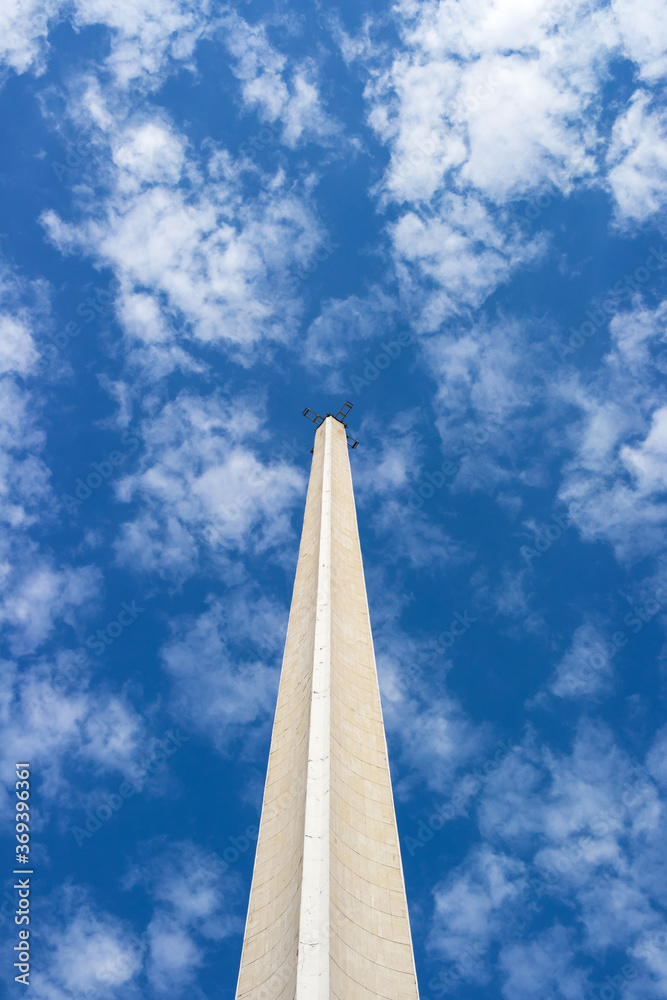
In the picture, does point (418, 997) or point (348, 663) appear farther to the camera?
point (348, 663)

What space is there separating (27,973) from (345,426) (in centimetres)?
3968

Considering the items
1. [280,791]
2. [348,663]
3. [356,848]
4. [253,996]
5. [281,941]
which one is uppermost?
[348,663]

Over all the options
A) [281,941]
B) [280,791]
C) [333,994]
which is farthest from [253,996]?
[280,791]

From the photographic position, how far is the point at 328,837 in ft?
52.8

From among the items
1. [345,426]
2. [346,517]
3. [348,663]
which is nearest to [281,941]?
[348,663]

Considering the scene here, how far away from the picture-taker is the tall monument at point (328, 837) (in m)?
14.2

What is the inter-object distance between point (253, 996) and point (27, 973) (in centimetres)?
1253

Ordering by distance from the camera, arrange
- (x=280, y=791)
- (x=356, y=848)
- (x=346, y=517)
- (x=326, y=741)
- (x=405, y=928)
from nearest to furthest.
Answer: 1. (x=405, y=928)
2. (x=356, y=848)
3. (x=326, y=741)
4. (x=280, y=791)
5. (x=346, y=517)

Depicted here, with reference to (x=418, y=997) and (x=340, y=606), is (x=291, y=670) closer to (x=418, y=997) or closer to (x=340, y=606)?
(x=340, y=606)

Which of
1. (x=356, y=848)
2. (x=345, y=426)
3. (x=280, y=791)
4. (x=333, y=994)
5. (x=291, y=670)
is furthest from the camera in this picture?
(x=345, y=426)

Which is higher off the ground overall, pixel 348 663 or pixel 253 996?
pixel 348 663

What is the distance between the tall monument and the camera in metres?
14.2

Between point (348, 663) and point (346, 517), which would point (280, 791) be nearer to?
point (348, 663)

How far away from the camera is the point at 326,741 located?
61.4 feet
